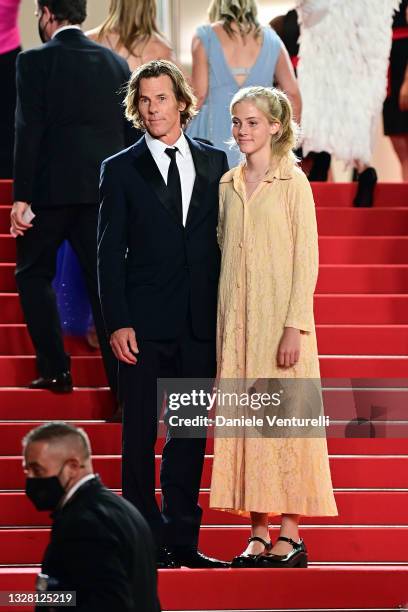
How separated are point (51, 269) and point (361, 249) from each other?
6.54 ft

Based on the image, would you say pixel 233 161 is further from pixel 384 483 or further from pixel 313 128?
pixel 384 483

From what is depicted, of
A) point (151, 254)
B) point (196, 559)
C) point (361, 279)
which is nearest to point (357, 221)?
point (361, 279)

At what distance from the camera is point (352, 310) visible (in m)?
6.93

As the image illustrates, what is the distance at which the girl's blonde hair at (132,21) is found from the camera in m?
6.92

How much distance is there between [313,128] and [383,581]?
11.4 feet

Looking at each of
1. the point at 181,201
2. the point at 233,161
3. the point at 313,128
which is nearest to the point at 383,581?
the point at 181,201

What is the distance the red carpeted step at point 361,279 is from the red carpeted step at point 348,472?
1.56 m

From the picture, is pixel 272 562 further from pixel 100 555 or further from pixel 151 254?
pixel 100 555

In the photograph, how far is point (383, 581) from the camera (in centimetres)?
491

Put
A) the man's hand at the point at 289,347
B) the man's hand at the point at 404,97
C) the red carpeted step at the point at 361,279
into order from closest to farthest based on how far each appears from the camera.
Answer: the man's hand at the point at 289,347, the red carpeted step at the point at 361,279, the man's hand at the point at 404,97

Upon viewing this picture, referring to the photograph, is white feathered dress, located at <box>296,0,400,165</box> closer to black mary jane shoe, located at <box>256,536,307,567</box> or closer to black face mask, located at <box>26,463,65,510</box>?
black mary jane shoe, located at <box>256,536,307,567</box>

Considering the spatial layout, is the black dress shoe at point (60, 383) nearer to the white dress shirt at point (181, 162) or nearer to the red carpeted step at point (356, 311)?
the red carpeted step at point (356, 311)

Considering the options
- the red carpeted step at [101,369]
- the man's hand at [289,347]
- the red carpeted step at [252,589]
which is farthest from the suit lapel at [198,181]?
the red carpeted step at [101,369]

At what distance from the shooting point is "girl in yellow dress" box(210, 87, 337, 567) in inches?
189
